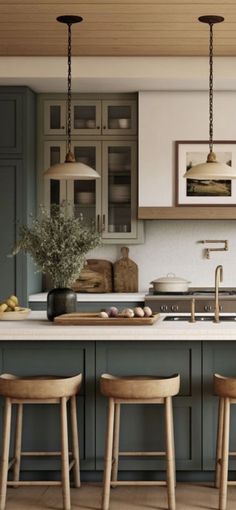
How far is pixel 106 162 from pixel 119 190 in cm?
25

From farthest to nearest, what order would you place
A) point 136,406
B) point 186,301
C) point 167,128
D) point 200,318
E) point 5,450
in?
point 167,128 < point 186,301 < point 200,318 < point 136,406 < point 5,450

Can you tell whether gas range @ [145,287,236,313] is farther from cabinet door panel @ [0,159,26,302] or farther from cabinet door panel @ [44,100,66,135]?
cabinet door panel @ [44,100,66,135]

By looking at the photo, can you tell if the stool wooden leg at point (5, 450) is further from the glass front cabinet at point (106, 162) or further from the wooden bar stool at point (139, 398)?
the glass front cabinet at point (106, 162)

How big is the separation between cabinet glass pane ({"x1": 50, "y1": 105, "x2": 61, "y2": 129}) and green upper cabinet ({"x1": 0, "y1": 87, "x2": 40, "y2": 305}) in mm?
349

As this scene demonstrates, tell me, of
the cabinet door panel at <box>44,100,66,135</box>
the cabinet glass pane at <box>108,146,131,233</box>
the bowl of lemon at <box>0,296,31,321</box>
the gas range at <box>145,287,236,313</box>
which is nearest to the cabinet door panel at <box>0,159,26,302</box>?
the cabinet door panel at <box>44,100,66,135</box>

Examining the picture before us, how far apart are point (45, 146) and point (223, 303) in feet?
6.40

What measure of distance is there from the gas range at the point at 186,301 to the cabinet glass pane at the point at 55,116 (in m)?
1.61

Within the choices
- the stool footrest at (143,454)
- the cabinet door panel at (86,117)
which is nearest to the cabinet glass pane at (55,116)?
the cabinet door panel at (86,117)

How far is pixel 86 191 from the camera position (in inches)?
272

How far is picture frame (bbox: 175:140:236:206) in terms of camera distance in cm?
677

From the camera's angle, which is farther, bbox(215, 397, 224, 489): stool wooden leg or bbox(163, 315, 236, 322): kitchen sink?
bbox(163, 315, 236, 322): kitchen sink

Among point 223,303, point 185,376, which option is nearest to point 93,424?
point 185,376

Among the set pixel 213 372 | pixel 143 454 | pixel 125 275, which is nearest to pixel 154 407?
pixel 143 454

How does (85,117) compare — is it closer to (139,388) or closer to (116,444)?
(116,444)
